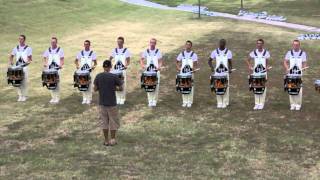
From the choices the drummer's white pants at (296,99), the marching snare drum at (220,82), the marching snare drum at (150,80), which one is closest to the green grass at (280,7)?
the drummer's white pants at (296,99)

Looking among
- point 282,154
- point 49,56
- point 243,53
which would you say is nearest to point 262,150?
point 282,154

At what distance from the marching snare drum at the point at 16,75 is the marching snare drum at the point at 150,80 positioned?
4.04 metres

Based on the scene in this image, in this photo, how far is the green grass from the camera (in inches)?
1569

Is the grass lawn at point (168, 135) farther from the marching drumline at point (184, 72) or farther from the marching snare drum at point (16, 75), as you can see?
the marching snare drum at point (16, 75)

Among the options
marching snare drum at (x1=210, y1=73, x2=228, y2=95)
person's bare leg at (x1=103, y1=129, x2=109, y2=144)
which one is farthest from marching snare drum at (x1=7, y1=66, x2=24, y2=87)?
marching snare drum at (x1=210, y1=73, x2=228, y2=95)

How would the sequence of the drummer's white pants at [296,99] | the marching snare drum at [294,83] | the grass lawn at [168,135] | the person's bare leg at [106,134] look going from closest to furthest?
the grass lawn at [168,135], the person's bare leg at [106,134], the marching snare drum at [294,83], the drummer's white pants at [296,99]

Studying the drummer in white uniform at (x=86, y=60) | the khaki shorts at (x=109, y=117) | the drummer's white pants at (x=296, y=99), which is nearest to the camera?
the khaki shorts at (x=109, y=117)

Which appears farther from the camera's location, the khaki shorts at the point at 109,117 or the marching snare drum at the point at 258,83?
the marching snare drum at the point at 258,83

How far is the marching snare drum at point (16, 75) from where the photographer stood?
56.1ft

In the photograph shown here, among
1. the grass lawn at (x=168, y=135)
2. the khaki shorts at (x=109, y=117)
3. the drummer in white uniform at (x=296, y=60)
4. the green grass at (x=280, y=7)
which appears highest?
the green grass at (x=280, y=7)

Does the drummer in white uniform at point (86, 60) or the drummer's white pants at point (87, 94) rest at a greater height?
the drummer in white uniform at point (86, 60)

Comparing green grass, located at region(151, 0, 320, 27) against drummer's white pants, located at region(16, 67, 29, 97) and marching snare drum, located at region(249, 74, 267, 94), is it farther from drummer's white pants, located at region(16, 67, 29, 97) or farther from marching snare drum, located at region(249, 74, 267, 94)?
drummer's white pants, located at region(16, 67, 29, 97)

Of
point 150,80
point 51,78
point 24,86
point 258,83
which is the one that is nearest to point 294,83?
point 258,83

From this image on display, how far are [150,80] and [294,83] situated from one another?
13.9 feet
